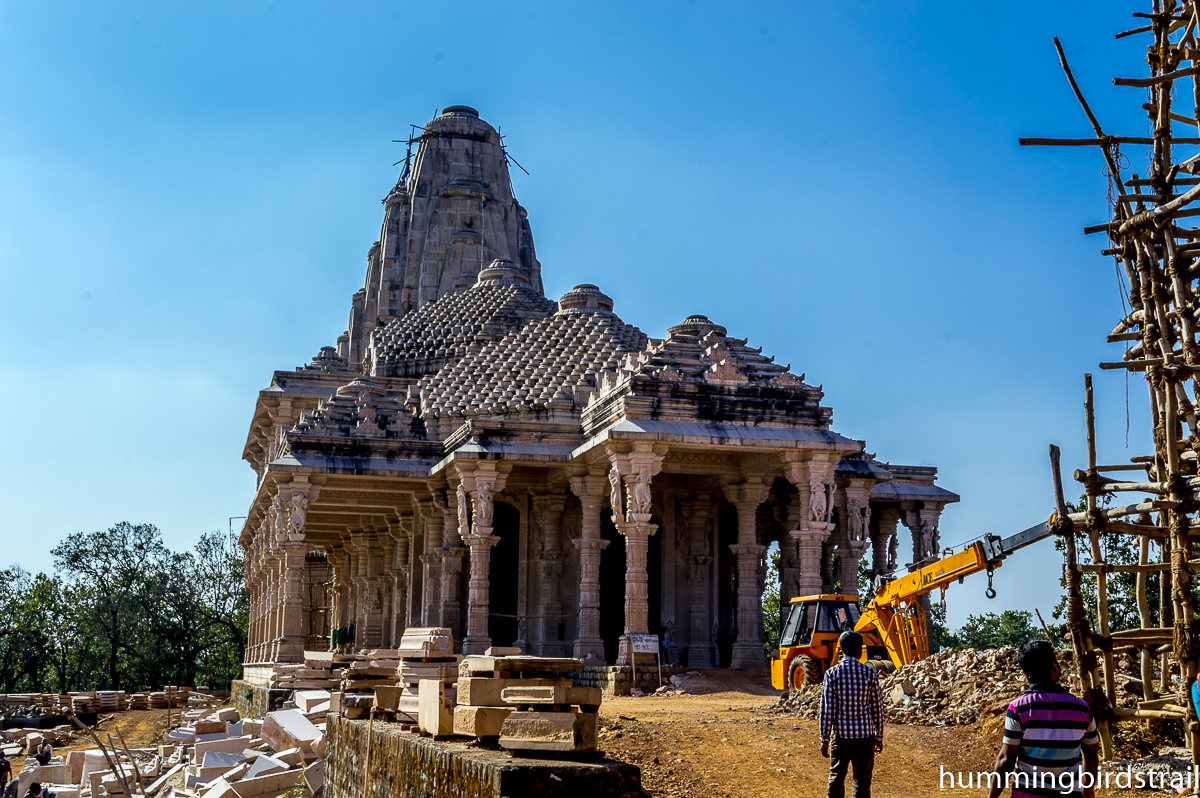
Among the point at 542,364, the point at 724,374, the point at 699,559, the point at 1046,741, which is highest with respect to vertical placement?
the point at 542,364

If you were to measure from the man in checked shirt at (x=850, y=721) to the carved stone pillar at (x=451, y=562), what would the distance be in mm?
21116

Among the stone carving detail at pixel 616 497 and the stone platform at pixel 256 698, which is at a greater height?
the stone carving detail at pixel 616 497

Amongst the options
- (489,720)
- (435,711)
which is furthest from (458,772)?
(435,711)

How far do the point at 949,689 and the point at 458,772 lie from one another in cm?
858

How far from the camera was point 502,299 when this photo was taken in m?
38.9

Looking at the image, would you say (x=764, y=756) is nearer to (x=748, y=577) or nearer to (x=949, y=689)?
(x=949, y=689)

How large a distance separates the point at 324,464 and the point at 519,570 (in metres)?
5.41

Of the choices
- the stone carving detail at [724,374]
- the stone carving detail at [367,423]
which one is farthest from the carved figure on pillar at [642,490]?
the stone carving detail at [367,423]

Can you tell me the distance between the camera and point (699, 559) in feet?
97.9

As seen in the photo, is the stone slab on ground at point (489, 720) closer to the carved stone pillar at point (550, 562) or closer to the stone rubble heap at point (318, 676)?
the stone rubble heap at point (318, 676)

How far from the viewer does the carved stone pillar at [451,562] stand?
98.4 feet

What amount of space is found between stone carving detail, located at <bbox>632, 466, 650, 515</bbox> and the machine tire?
4868mm

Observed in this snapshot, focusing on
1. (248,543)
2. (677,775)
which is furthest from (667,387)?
(248,543)

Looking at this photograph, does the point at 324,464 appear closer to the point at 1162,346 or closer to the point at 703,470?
the point at 703,470
